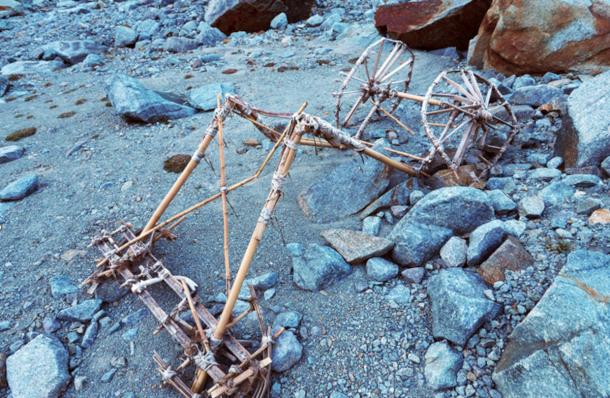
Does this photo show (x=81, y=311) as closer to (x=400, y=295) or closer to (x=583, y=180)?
(x=400, y=295)

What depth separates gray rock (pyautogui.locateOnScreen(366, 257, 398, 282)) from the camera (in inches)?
176

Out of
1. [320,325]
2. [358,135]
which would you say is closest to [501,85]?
[358,135]

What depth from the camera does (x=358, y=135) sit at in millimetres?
6938

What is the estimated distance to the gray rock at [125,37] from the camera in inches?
653

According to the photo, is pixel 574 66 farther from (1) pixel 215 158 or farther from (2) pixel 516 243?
(1) pixel 215 158

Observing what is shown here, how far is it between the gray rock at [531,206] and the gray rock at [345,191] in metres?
1.74

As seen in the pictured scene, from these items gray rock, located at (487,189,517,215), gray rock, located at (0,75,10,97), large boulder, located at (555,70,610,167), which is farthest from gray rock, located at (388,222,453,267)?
gray rock, located at (0,75,10,97)

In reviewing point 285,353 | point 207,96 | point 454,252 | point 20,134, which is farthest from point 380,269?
point 20,134

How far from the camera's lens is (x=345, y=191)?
5672 millimetres

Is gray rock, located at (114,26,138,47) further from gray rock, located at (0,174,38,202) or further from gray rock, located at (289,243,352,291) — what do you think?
gray rock, located at (289,243,352,291)

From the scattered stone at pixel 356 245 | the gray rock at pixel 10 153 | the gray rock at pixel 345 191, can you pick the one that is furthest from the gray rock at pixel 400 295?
the gray rock at pixel 10 153

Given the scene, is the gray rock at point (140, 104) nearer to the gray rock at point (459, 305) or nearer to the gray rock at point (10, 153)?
the gray rock at point (10, 153)

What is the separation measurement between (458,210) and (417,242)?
60cm

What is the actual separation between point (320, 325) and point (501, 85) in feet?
21.1
